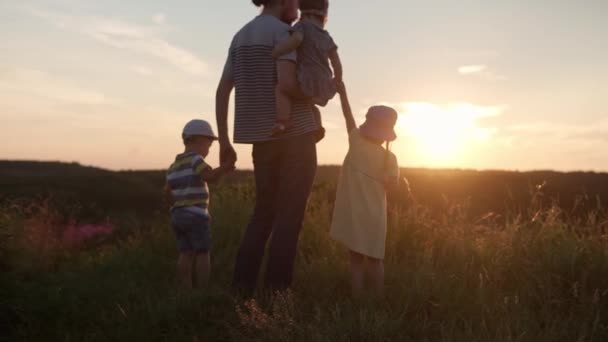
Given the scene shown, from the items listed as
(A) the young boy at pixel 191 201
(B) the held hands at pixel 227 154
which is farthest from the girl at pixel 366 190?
(A) the young boy at pixel 191 201

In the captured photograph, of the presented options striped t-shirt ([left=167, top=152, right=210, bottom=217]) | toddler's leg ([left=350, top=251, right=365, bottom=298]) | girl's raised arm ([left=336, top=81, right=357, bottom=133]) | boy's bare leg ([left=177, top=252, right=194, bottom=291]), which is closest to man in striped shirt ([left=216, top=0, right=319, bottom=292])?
girl's raised arm ([left=336, top=81, right=357, bottom=133])

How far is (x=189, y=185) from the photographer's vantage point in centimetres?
491

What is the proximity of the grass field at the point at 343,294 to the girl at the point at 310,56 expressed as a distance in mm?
1163

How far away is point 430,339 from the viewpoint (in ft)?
11.0

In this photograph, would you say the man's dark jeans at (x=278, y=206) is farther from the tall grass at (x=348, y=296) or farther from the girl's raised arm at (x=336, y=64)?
the girl's raised arm at (x=336, y=64)

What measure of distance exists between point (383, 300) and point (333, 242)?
1.99 m

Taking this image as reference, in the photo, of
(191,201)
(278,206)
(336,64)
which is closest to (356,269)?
(278,206)

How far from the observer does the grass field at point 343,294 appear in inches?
137

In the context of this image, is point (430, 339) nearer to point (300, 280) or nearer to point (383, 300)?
point (383, 300)

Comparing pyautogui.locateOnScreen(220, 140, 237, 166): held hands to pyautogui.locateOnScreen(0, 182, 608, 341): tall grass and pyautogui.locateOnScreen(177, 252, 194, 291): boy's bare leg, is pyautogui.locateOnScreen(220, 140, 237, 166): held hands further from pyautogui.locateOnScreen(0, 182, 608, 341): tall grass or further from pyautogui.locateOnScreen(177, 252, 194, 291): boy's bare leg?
pyautogui.locateOnScreen(177, 252, 194, 291): boy's bare leg

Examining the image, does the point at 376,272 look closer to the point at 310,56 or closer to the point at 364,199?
the point at 364,199

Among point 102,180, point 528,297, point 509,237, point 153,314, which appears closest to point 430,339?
point 528,297

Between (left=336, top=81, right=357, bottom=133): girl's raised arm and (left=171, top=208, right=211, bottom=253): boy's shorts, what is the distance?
1450mm

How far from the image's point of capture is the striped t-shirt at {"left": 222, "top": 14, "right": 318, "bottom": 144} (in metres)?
3.90
